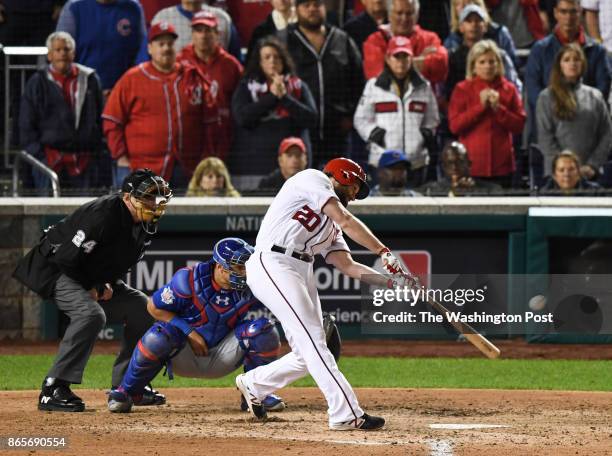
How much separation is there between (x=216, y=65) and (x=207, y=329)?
503 centimetres

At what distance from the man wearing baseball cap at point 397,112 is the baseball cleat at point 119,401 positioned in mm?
5019

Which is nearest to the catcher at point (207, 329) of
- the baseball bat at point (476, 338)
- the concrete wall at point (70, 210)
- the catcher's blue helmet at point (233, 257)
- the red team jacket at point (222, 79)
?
the catcher's blue helmet at point (233, 257)

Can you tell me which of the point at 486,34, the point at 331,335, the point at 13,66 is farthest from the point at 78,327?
the point at 486,34

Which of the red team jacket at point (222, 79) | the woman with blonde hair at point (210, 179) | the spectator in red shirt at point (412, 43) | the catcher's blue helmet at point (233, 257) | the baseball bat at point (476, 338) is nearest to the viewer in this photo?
the baseball bat at point (476, 338)

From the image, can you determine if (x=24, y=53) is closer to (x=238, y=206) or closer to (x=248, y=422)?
(x=238, y=206)

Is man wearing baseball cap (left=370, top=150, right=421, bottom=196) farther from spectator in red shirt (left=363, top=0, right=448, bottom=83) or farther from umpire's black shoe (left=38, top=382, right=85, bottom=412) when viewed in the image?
umpire's black shoe (left=38, top=382, right=85, bottom=412)

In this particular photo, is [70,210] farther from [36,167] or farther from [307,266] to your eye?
[307,266]

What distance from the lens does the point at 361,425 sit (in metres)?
6.79

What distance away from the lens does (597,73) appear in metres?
12.6

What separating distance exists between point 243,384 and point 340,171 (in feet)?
4.60

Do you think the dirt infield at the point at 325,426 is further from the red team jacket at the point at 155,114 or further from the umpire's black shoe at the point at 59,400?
the red team jacket at the point at 155,114

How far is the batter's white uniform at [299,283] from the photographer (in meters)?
6.71
